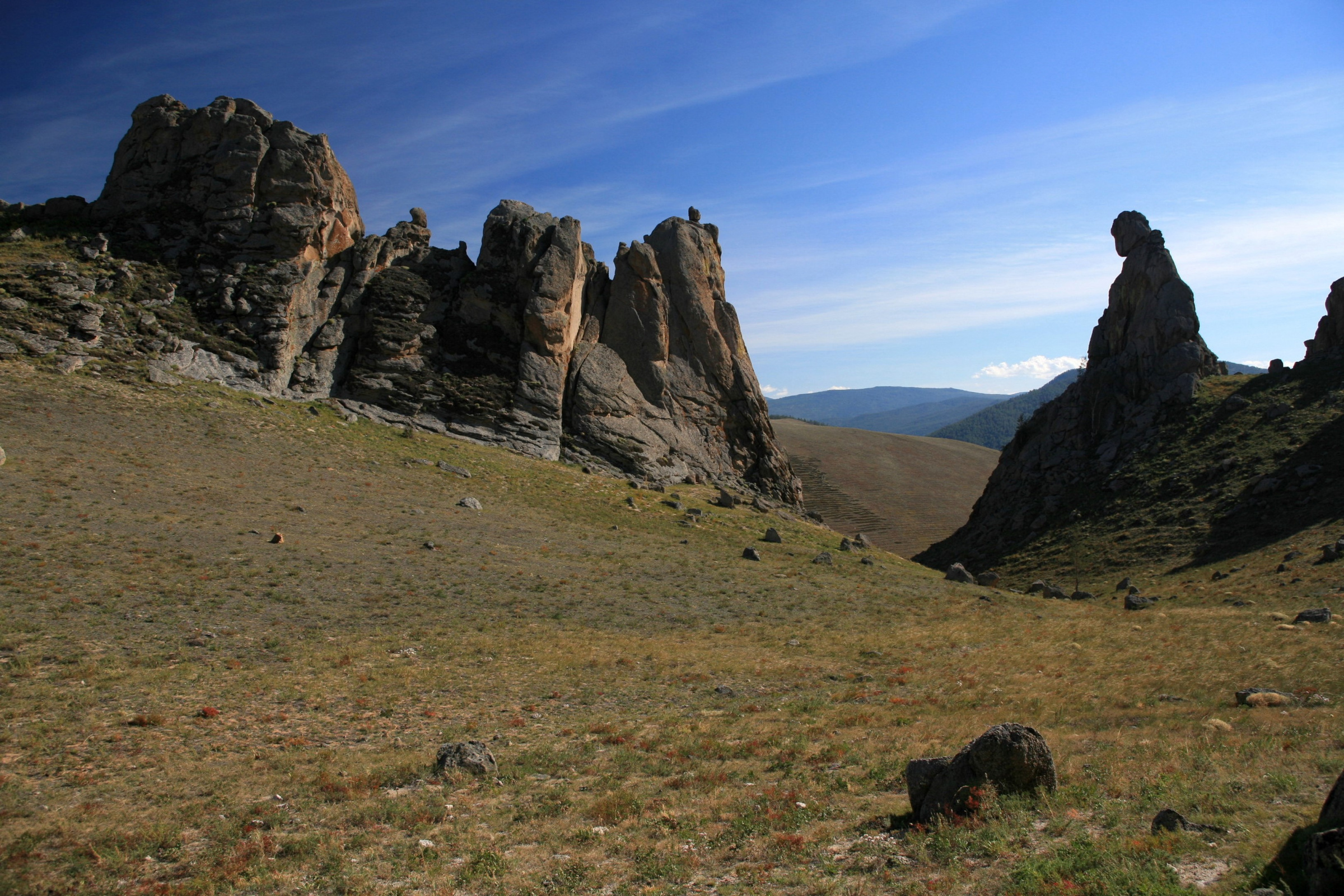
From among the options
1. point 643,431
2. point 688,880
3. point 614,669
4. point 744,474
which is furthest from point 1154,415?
point 688,880

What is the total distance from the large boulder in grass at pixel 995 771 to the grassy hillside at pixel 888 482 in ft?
204

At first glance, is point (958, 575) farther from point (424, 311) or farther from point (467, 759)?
point (424, 311)

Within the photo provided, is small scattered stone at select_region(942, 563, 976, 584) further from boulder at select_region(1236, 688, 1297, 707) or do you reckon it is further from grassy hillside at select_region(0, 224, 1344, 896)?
boulder at select_region(1236, 688, 1297, 707)

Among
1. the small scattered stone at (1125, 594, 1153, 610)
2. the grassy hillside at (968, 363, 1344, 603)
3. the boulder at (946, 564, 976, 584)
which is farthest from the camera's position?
the boulder at (946, 564, 976, 584)

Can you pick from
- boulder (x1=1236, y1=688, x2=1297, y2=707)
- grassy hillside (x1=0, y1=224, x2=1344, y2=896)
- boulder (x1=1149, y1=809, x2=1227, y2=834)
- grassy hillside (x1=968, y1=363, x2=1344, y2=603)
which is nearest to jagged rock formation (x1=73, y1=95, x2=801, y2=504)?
grassy hillside (x1=0, y1=224, x2=1344, y2=896)

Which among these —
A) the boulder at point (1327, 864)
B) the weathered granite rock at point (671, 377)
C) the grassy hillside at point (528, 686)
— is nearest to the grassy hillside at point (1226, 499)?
the grassy hillside at point (528, 686)

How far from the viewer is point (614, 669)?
68.8 feet

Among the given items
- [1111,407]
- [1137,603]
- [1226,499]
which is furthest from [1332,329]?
[1137,603]

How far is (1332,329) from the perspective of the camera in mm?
56344

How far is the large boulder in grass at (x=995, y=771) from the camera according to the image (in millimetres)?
10289

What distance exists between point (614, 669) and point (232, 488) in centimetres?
2137

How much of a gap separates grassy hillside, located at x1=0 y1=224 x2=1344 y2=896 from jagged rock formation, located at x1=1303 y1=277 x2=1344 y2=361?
19.6m

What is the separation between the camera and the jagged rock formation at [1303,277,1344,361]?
5509cm

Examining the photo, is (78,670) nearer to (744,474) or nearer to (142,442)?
(142,442)
